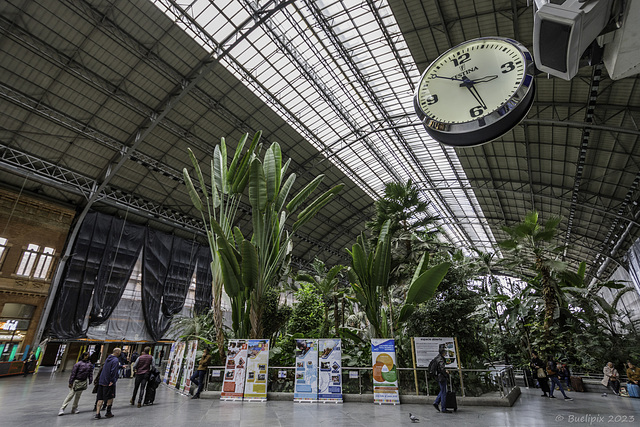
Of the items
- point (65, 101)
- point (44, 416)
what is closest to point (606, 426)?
point (44, 416)

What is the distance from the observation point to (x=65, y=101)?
48.2 feet

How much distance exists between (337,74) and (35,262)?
19.5 m

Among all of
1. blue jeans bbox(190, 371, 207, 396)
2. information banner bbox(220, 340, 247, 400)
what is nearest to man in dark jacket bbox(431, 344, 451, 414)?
information banner bbox(220, 340, 247, 400)

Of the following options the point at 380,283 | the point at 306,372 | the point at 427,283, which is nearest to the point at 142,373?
the point at 306,372

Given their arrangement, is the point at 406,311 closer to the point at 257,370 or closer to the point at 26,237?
the point at 257,370

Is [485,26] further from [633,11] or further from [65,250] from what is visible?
[65,250]

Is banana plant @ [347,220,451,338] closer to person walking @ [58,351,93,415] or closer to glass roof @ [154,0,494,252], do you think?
person walking @ [58,351,93,415]

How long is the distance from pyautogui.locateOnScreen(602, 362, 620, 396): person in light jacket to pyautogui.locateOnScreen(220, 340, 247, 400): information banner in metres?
11.3

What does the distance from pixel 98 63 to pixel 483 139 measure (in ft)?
54.5

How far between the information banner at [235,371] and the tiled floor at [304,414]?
386mm

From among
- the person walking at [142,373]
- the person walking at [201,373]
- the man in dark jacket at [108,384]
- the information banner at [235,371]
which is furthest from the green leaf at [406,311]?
the man in dark jacket at [108,384]

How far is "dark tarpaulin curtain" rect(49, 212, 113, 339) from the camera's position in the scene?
58.8ft

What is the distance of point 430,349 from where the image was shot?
308 inches

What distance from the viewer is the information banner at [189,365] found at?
8.98 m
